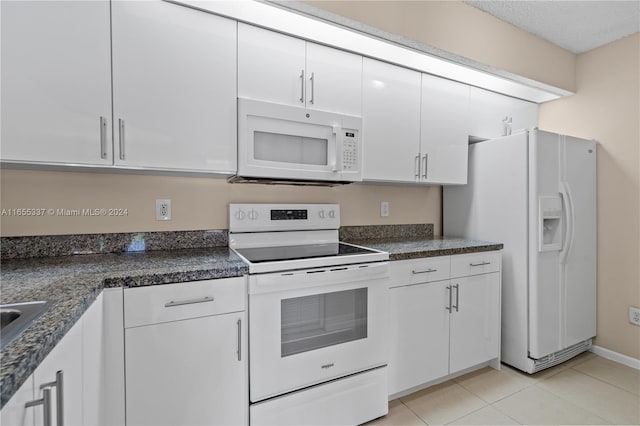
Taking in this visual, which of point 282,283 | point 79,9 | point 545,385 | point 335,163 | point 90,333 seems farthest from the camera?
point 545,385

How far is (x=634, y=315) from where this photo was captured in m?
2.40

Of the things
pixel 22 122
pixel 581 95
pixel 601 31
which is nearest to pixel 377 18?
pixel 22 122

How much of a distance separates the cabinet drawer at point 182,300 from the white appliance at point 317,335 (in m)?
0.08

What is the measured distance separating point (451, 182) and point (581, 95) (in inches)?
58.4

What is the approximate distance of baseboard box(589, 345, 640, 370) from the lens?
2379 mm

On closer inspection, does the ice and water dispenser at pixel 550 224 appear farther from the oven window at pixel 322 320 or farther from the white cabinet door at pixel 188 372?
the white cabinet door at pixel 188 372

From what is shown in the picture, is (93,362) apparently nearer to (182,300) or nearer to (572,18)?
(182,300)

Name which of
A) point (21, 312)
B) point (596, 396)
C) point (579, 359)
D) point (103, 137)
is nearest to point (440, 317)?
point (596, 396)

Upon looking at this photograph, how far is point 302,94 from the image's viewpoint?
186 cm

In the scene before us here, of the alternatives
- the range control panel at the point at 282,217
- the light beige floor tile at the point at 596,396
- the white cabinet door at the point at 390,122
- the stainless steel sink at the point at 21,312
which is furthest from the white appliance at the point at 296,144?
the light beige floor tile at the point at 596,396

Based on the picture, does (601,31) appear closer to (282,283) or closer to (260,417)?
(282,283)

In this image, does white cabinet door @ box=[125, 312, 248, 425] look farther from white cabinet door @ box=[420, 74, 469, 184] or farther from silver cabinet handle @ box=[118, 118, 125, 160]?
white cabinet door @ box=[420, 74, 469, 184]

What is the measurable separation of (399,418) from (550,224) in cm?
172

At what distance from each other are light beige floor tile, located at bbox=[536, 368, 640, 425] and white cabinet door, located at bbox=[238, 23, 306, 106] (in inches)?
97.5
